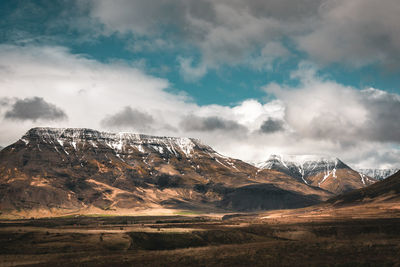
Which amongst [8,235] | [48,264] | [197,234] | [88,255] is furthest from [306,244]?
[8,235]

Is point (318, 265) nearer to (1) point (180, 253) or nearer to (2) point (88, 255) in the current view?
(1) point (180, 253)

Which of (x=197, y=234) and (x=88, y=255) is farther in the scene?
(x=197, y=234)

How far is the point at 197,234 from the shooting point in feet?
407

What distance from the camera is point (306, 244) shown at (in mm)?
92438

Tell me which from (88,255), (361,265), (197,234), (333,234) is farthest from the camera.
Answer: (197,234)

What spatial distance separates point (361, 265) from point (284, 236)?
5584 centimetres

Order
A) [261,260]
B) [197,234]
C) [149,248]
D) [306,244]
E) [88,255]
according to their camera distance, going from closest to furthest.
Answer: [261,260] < [88,255] < [306,244] < [149,248] < [197,234]

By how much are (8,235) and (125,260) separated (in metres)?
50.5

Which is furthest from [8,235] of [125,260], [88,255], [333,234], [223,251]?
[333,234]

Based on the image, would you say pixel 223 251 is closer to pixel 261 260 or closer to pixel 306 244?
pixel 261 260

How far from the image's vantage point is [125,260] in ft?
254

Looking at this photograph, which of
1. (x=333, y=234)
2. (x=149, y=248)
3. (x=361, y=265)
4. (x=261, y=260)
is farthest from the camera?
(x=333, y=234)

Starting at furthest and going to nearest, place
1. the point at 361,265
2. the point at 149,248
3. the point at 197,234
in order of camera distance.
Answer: the point at 197,234 → the point at 149,248 → the point at 361,265

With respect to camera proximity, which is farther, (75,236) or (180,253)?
(75,236)
